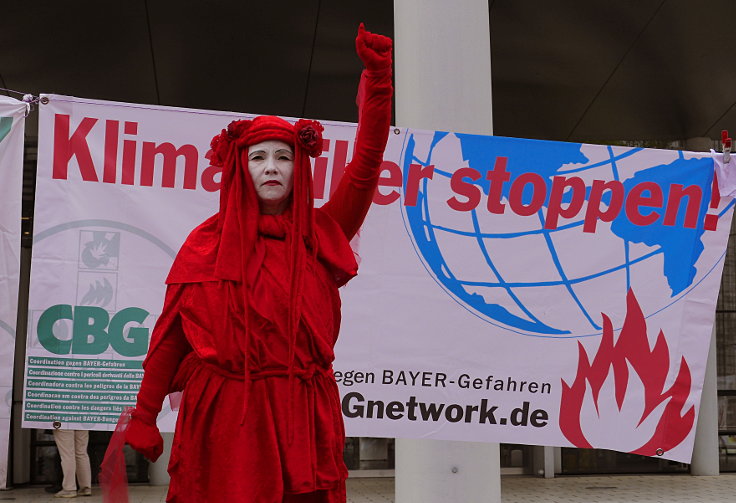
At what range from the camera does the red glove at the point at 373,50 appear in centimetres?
301

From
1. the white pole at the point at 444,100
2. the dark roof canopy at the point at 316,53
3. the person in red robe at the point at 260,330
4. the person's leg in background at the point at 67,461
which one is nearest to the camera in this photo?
the person in red robe at the point at 260,330

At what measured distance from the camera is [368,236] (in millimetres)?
5375

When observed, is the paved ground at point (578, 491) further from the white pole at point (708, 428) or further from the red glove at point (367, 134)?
the red glove at point (367, 134)

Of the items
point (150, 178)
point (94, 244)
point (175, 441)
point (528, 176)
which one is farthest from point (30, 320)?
point (528, 176)

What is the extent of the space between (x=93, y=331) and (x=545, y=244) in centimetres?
237

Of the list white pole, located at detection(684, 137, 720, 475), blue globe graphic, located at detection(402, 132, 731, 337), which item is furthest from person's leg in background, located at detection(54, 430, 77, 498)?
white pole, located at detection(684, 137, 720, 475)

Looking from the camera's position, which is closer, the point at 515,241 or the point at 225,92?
the point at 515,241

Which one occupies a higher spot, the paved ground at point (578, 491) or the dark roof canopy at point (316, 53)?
the dark roof canopy at point (316, 53)

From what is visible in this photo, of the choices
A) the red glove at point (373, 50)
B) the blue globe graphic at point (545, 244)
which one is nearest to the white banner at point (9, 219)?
the blue globe graphic at point (545, 244)

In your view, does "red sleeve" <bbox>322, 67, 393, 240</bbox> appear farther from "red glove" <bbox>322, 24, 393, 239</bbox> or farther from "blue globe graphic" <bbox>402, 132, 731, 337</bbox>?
"blue globe graphic" <bbox>402, 132, 731, 337</bbox>

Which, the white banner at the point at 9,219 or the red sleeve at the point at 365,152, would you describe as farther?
the white banner at the point at 9,219

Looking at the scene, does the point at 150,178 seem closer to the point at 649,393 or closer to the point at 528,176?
the point at 528,176

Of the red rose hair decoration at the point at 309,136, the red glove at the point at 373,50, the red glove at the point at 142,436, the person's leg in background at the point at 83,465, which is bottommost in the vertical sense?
the person's leg in background at the point at 83,465

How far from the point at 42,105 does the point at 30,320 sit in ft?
3.42
